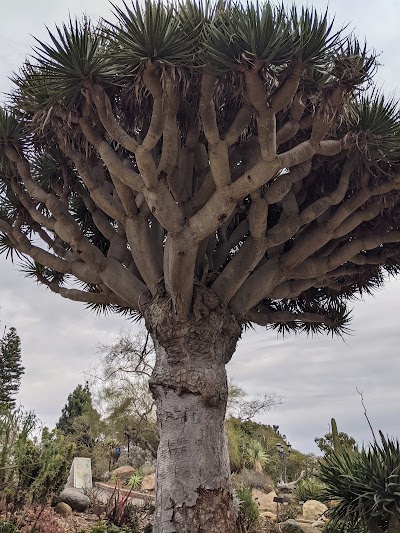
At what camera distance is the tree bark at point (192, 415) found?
16.9ft

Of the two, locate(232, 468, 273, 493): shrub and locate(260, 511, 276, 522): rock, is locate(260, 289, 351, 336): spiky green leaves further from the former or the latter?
locate(232, 468, 273, 493): shrub

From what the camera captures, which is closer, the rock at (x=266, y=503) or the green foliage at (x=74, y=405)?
the rock at (x=266, y=503)

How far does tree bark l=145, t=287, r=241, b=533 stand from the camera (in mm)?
5148

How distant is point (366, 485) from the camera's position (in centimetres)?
641

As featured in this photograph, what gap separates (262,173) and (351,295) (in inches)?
212

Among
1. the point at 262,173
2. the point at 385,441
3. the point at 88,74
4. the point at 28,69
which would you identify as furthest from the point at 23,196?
the point at 385,441

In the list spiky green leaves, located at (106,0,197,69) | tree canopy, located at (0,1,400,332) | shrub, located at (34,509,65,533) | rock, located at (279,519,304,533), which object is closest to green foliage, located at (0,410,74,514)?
shrub, located at (34,509,65,533)

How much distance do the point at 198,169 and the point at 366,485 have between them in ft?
14.6

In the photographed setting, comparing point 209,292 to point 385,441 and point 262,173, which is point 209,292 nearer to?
point 262,173

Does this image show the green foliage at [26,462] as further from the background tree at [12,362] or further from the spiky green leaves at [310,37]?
the background tree at [12,362]

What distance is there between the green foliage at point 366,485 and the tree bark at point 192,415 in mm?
1888

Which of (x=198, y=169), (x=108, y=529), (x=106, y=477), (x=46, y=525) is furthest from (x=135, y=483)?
(x=198, y=169)

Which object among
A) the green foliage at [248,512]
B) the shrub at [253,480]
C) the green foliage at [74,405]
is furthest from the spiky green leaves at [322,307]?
the green foliage at [74,405]

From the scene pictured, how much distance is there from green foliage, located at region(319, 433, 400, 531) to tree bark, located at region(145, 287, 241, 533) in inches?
74.3
